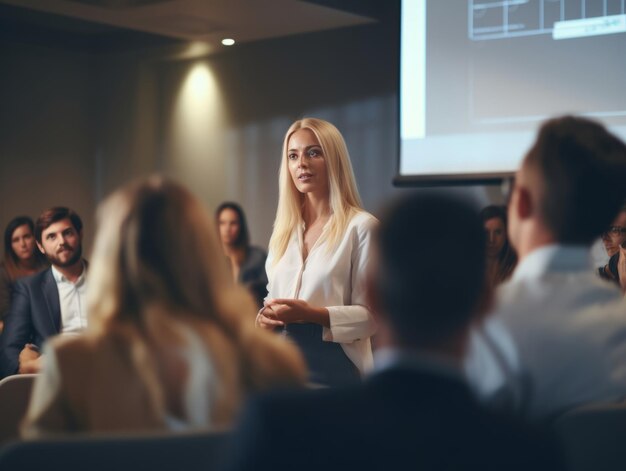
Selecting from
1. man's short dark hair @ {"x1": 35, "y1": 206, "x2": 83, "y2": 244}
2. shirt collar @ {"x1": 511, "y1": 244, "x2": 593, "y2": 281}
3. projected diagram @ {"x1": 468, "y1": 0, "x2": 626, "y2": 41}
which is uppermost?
projected diagram @ {"x1": 468, "y1": 0, "x2": 626, "y2": 41}

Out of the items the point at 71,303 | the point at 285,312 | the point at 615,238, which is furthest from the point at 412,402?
the point at 615,238

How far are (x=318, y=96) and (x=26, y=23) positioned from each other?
3058 millimetres

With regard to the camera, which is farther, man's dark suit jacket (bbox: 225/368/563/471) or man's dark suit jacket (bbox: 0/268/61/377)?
man's dark suit jacket (bbox: 0/268/61/377)

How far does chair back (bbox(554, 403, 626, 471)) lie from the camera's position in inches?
58.4

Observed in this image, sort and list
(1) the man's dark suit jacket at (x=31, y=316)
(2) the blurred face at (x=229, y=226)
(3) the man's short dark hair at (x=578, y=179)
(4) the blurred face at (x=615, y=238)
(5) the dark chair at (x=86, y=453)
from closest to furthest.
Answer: (5) the dark chair at (x=86, y=453), (3) the man's short dark hair at (x=578, y=179), (1) the man's dark suit jacket at (x=31, y=316), (4) the blurred face at (x=615, y=238), (2) the blurred face at (x=229, y=226)

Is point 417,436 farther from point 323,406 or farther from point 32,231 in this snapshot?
point 32,231

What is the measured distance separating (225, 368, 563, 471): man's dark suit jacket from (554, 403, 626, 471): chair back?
0.48 m

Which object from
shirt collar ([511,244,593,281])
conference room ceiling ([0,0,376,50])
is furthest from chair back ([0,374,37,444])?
conference room ceiling ([0,0,376,50])

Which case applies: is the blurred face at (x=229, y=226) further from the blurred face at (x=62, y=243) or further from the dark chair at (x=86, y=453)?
the dark chair at (x=86, y=453)

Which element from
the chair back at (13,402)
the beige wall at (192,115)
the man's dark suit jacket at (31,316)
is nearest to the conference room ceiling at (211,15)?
the beige wall at (192,115)

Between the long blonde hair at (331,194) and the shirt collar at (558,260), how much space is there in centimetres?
141

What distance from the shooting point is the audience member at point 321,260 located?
9.70 ft

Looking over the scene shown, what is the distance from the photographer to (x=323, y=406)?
Result: 3.36ft

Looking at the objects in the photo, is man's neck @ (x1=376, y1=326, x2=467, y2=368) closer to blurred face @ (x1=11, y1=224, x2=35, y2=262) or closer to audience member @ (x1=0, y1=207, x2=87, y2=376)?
audience member @ (x1=0, y1=207, x2=87, y2=376)
